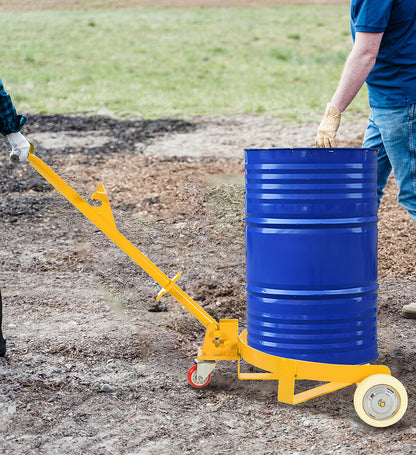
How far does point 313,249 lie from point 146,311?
1.84 metres

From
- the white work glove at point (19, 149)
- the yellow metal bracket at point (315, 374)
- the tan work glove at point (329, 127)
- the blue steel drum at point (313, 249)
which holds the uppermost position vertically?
the tan work glove at point (329, 127)

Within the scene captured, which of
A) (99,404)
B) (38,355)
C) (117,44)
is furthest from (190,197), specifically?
(117,44)

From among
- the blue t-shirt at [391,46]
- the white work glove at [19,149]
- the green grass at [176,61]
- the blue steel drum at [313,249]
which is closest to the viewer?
the blue steel drum at [313,249]

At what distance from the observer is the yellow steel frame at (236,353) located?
2.60m

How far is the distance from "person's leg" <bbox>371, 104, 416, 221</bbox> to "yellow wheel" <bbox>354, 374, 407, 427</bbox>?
111cm

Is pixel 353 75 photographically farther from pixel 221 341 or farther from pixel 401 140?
pixel 221 341

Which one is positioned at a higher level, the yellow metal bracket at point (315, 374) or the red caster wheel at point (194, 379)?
the yellow metal bracket at point (315, 374)

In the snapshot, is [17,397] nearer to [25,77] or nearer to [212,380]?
[212,380]

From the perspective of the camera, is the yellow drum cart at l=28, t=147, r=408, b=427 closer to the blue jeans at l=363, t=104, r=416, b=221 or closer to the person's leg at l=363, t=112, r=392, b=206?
the blue jeans at l=363, t=104, r=416, b=221

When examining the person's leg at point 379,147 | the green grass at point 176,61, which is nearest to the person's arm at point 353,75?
the person's leg at point 379,147

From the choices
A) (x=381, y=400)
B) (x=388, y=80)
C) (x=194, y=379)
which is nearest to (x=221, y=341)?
(x=194, y=379)

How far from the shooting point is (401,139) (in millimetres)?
3109

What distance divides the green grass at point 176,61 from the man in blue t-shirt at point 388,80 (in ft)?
20.1

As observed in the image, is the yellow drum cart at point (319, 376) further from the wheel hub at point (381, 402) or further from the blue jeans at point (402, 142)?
the blue jeans at point (402, 142)
